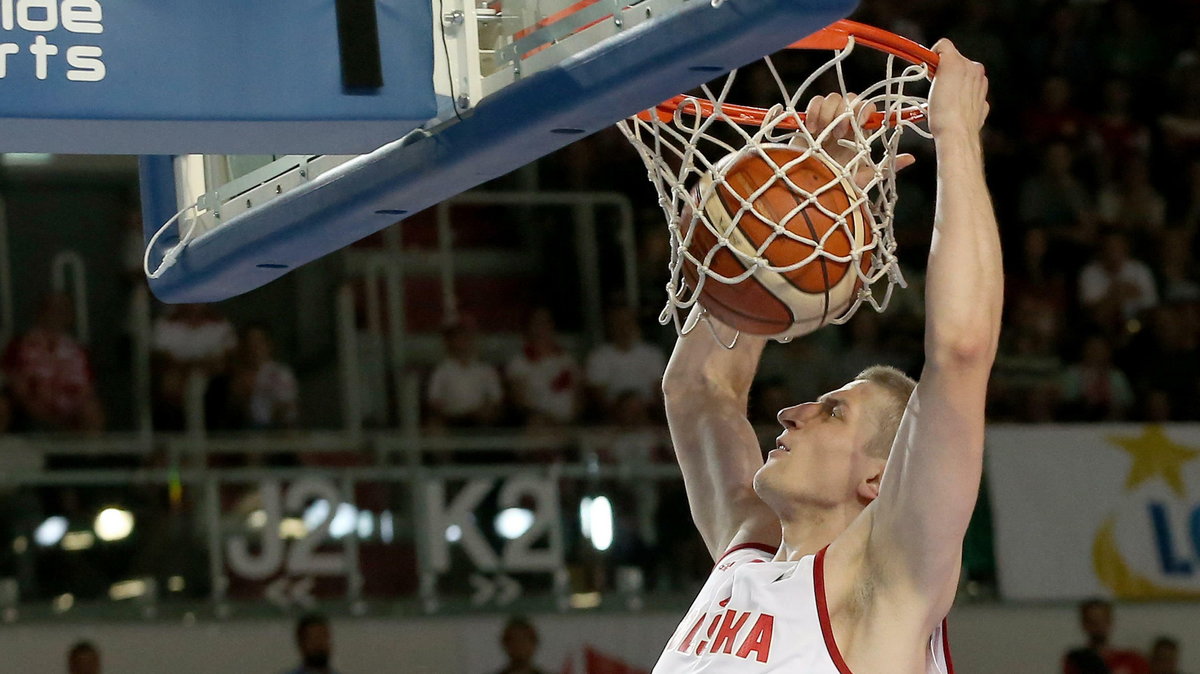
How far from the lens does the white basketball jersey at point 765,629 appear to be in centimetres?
324

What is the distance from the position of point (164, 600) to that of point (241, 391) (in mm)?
1144

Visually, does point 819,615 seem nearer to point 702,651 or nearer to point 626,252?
point 702,651

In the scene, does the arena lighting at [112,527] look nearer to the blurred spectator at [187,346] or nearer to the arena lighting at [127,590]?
the arena lighting at [127,590]

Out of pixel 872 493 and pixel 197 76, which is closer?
pixel 197 76

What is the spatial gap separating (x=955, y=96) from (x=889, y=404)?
2.30 feet

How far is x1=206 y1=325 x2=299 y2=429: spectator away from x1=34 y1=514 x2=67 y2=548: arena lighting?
0.84m

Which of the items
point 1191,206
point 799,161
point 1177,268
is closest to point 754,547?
point 799,161

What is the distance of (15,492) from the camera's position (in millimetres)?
7395

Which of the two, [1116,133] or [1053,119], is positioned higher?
[1053,119]

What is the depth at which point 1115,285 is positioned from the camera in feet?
32.4

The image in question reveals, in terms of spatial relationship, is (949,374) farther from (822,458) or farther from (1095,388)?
(1095,388)

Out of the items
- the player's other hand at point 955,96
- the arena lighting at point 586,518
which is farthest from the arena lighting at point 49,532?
the player's other hand at point 955,96

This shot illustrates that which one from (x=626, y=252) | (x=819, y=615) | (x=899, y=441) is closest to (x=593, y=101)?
(x=899, y=441)

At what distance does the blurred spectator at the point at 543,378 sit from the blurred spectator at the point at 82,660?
229 cm
